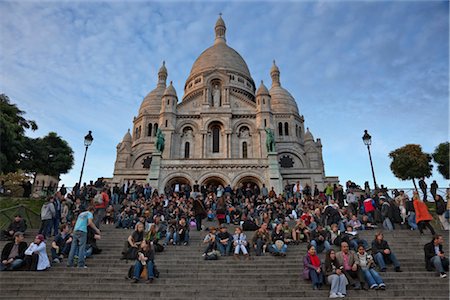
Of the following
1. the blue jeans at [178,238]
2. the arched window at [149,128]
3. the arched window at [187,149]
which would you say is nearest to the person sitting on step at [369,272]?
the blue jeans at [178,238]

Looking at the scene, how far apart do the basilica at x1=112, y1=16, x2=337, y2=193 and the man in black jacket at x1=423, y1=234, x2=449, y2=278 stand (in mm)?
15336

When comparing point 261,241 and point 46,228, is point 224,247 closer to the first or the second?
point 261,241

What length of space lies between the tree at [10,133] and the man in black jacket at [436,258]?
22.3 meters

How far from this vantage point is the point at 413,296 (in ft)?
24.3

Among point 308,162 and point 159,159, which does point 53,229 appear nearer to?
point 159,159

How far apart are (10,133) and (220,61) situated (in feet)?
90.0

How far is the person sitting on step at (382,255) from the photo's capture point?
8.66 meters

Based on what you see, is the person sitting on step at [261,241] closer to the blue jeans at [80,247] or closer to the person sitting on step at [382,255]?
the person sitting on step at [382,255]

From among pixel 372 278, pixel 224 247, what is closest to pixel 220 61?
pixel 224 247

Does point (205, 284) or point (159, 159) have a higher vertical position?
point (159, 159)

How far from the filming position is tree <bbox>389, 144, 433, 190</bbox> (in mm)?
33812

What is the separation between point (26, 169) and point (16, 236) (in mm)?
21974

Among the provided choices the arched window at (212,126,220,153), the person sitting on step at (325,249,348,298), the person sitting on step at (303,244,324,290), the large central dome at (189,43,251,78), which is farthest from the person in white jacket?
the large central dome at (189,43,251,78)

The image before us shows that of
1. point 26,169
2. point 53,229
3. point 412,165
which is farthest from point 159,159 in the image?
point 412,165
